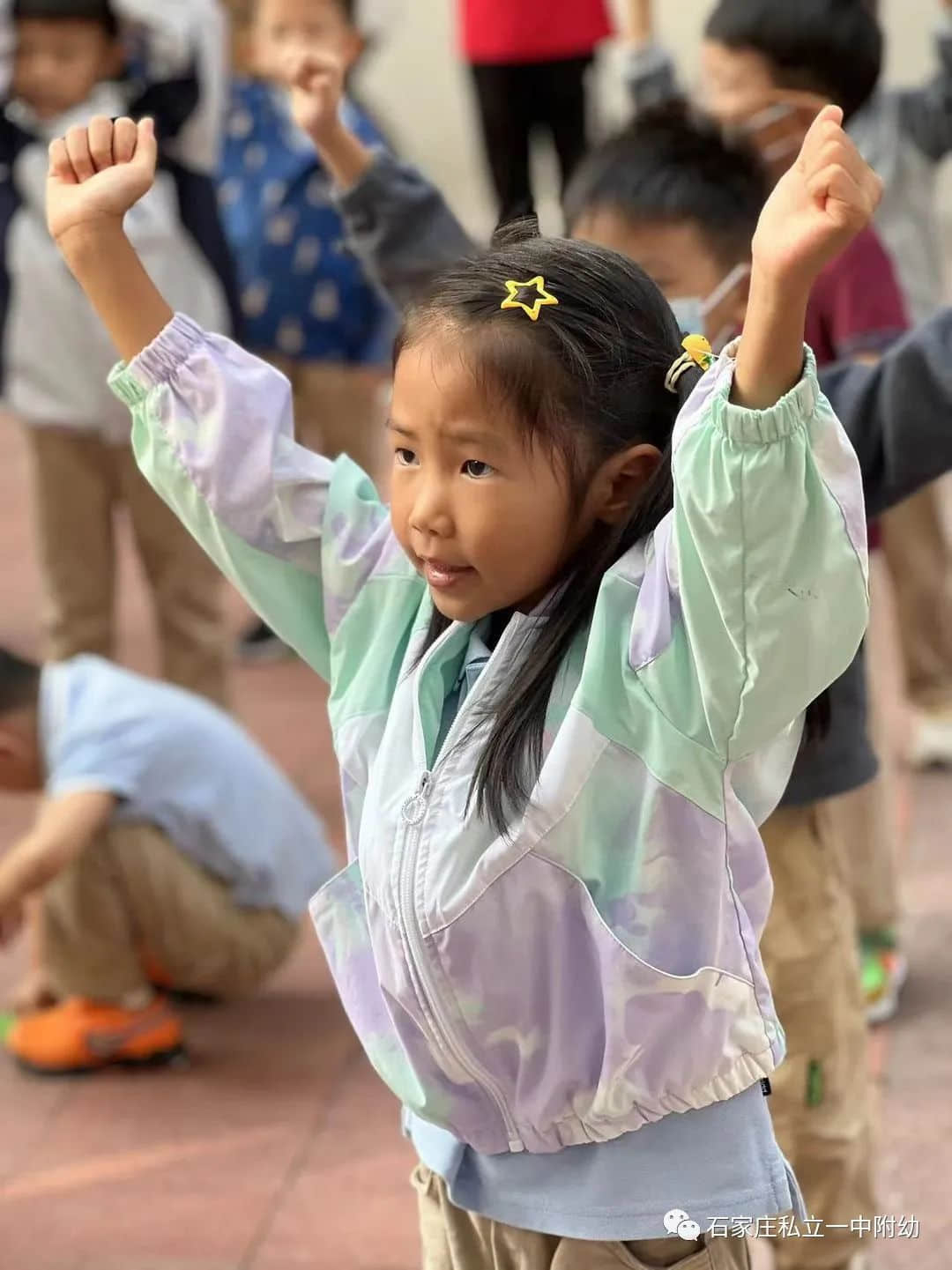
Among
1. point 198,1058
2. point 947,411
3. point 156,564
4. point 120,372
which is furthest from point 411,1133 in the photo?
point 156,564

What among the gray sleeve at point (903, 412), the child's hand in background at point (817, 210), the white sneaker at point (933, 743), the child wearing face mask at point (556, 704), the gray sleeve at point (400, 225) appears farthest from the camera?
the white sneaker at point (933, 743)

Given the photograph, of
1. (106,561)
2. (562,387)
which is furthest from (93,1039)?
(562,387)

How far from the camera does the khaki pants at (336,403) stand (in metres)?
3.95

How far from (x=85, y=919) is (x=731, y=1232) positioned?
1539mm

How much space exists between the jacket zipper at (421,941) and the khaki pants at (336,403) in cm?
259

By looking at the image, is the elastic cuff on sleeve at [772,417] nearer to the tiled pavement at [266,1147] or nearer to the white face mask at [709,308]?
the white face mask at [709,308]

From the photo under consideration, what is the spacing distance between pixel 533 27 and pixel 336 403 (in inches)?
44.6

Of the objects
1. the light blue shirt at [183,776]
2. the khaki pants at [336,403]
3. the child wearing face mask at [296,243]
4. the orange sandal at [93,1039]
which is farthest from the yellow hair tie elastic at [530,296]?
the khaki pants at [336,403]

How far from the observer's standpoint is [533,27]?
4.46 metres

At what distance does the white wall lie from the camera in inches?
291

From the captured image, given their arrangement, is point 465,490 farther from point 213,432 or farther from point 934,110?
point 934,110

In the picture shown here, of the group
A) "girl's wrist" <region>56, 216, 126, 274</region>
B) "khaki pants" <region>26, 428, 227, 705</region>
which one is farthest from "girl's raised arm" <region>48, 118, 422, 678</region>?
"khaki pants" <region>26, 428, 227, 705</region>

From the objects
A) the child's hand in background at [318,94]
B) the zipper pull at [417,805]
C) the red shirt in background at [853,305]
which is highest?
the child's hand in background at [318,94]

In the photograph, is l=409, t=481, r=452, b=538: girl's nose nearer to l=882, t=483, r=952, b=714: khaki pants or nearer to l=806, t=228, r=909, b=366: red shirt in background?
l=806, t=228, r=909, b=366: red shirt in background
